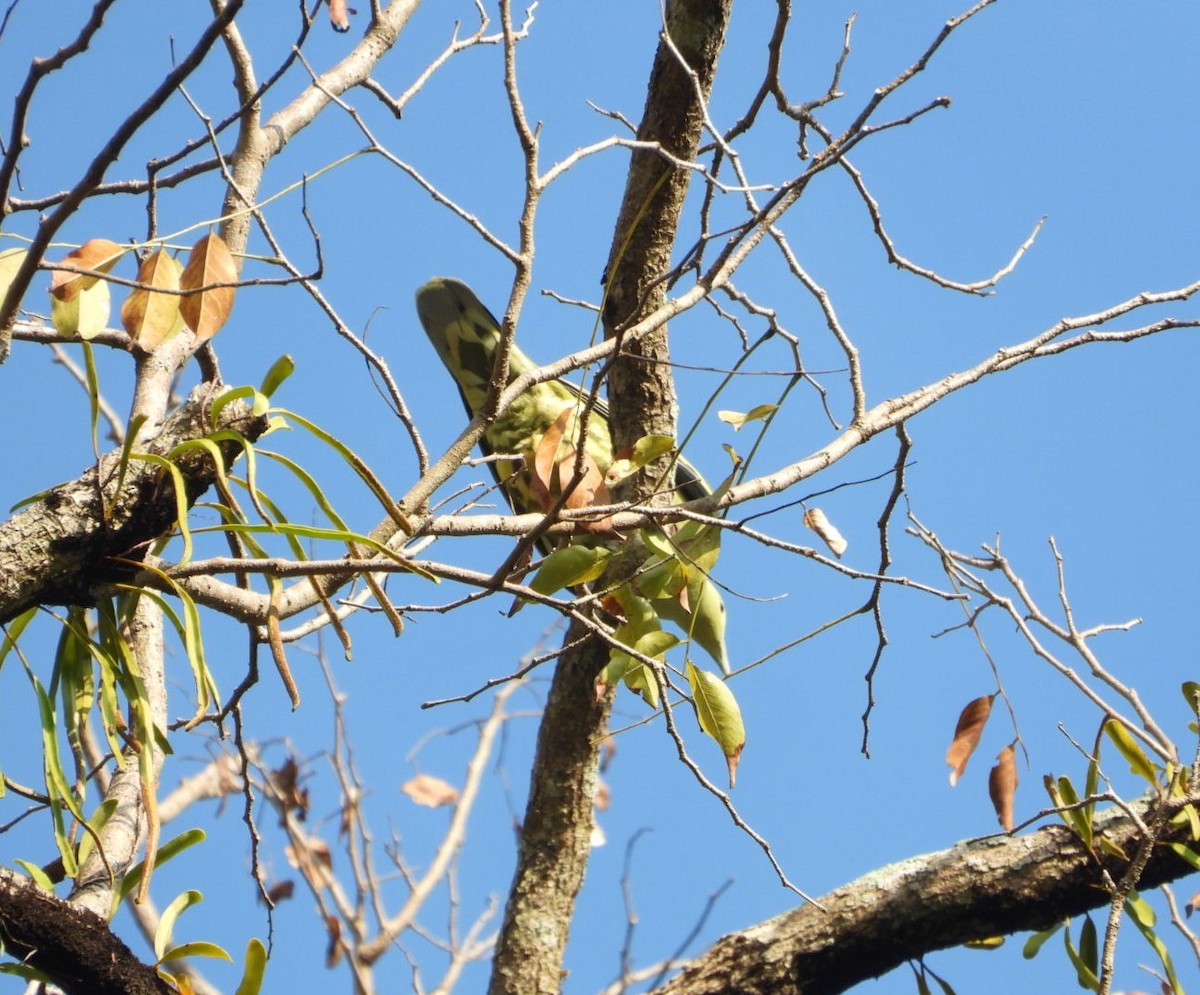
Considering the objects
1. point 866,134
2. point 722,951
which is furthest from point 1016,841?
point 866,134

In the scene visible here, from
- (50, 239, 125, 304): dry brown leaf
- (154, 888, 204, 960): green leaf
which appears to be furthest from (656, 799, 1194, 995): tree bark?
(50, 239, 125, 304): dry brown leaf

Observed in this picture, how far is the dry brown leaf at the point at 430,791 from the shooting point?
5129 mm

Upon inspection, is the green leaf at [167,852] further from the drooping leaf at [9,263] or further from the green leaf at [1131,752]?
the green leaf at [1131,752]

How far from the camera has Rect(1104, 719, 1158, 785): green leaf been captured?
2.41 meters

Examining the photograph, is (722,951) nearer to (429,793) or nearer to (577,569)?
(577,569)

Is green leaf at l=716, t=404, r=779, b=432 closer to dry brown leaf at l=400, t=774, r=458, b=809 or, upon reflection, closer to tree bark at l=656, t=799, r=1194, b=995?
tree bark at l=656, t=799, r=1194, b=995

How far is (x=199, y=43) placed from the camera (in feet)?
4.36

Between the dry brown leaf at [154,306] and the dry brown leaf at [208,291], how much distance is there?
3 centimetres

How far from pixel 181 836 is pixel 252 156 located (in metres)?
1.57

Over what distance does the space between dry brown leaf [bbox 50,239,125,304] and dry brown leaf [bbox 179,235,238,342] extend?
96mm

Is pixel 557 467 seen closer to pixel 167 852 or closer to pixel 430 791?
pixel 167 852

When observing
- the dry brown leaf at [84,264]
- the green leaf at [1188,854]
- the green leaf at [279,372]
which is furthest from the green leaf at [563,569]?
the green leaf at [1188,854]

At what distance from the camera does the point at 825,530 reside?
2297 millimetres

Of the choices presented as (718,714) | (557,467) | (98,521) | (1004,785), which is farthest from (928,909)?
(98,521)
